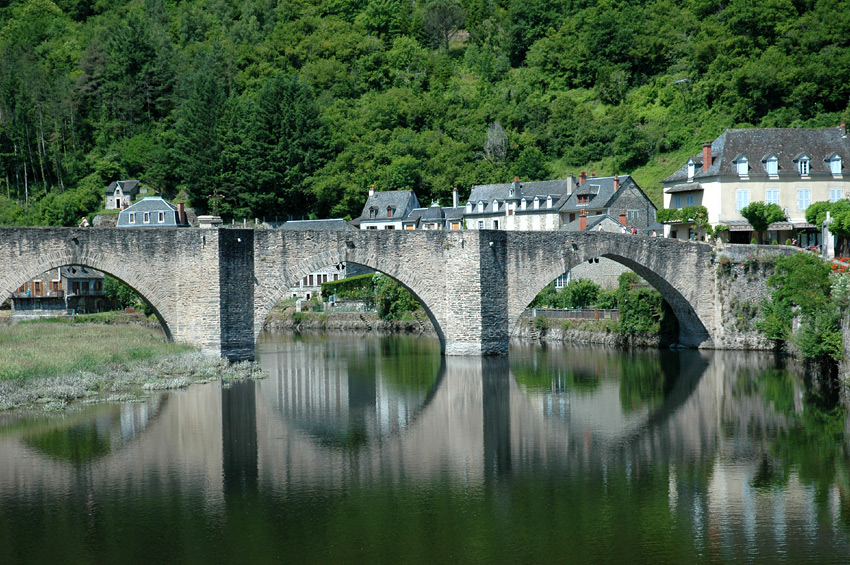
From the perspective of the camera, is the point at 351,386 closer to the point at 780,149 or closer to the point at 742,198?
the point at 742,198

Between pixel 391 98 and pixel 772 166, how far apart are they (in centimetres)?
3167

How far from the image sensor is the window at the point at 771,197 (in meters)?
38.8

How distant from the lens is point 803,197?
128ft

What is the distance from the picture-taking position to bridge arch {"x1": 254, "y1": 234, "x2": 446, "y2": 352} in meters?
28.9

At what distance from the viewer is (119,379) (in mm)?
24656

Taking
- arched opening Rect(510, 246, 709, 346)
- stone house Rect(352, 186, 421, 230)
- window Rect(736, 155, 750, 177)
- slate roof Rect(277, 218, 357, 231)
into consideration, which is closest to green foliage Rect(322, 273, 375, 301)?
slate roof Rect(277, 218, 357, 231)

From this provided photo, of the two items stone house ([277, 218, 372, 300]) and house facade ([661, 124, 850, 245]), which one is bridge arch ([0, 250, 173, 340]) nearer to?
house facade ([661, 124, 850, 245])

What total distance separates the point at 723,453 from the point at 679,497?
3292mm

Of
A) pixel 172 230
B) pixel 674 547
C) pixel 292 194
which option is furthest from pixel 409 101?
pixel 674 547

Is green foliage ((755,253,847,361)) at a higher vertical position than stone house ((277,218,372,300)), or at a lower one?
lower

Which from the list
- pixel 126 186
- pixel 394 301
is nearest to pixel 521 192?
pixel 394 301

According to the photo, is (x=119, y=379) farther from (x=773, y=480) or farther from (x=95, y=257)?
(x=773, y=480)

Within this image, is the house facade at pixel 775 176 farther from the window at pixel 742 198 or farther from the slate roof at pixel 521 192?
the slate roof at pixel 521 192

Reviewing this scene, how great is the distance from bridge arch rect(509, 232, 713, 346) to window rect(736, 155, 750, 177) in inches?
Answer: 238
